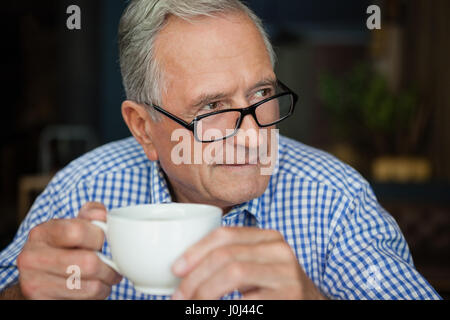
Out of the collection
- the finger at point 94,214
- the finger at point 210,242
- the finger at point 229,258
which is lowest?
the finger at point 229,258

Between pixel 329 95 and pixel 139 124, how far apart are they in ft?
6.15

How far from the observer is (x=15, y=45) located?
675cm

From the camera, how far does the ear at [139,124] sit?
1.15m

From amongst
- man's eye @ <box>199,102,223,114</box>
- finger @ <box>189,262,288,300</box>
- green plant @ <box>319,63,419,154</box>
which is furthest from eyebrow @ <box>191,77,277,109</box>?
green plant @ <box>319,63,419,154</box>

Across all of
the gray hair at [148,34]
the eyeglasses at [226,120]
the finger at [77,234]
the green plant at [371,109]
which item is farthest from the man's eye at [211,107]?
the green plant at [371,109]

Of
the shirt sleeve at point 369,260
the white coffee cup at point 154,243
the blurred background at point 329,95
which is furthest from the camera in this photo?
the blurred background at point 329,95

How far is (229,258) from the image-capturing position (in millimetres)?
586

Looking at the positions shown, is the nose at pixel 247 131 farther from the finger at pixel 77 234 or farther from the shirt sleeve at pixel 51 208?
the shirt sleeve at pixel 51 208

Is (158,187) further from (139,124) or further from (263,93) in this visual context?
(263,93)

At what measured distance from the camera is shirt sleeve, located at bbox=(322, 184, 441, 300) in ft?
3.05

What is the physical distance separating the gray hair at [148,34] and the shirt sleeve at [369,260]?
0.41 meters

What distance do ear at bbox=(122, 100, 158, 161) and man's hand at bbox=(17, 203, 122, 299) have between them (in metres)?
0.44

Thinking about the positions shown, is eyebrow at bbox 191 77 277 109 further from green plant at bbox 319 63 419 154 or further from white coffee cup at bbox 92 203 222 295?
green plant at bbox 319 63 419 154

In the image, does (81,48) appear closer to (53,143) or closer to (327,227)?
(53,143)
